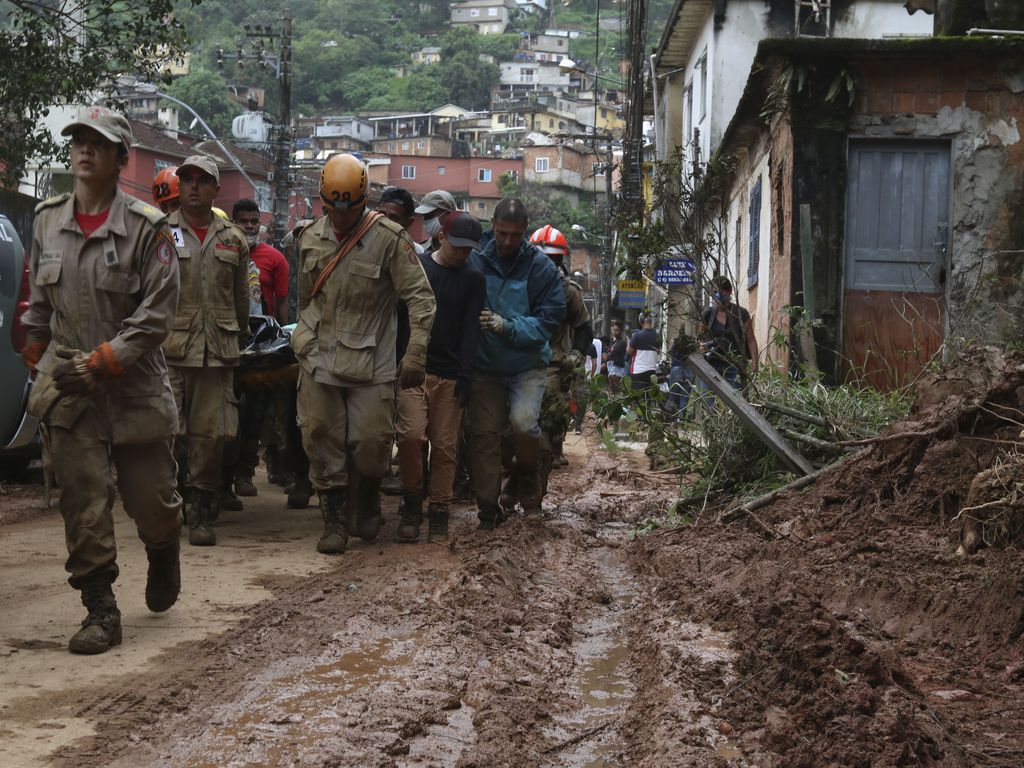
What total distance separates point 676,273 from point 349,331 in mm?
5723

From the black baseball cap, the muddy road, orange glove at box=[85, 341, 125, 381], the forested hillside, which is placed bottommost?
the muddy road

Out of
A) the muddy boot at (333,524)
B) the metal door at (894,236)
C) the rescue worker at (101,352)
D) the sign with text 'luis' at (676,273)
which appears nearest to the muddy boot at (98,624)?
the rescue worker at (101,352)

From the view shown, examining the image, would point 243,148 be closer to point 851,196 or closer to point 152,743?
point 851,196

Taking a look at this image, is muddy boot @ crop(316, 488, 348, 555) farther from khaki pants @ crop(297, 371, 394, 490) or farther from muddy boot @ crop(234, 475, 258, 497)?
muddy boot @ crop(234, 475, 258, 497)

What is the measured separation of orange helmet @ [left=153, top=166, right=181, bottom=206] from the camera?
9.36 m

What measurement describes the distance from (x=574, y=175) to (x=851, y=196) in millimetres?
87820

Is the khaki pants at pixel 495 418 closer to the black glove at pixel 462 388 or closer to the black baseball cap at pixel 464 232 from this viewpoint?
the black glove at pixel 462 388

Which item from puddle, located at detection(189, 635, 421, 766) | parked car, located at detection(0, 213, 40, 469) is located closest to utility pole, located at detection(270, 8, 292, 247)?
parked car, located at detection(0, 213, 40, 469)

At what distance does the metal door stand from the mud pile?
4.91m

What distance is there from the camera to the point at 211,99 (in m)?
89.2

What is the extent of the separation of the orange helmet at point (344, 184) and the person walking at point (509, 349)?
1212 mm

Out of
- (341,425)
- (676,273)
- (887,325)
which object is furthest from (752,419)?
(887,325)

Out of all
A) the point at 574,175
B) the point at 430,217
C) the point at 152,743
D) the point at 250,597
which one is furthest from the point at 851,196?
the point at 574,175

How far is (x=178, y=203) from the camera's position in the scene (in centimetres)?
939
